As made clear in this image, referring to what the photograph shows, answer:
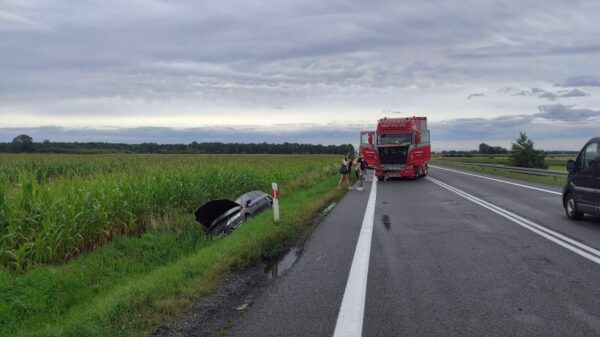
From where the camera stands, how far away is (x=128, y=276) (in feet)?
25.9

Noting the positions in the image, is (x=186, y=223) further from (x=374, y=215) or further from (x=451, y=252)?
A: (x=451, y=252)

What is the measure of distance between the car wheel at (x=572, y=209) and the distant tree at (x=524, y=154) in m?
83.8

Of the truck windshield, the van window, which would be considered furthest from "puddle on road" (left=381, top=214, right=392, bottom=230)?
the truck windshield

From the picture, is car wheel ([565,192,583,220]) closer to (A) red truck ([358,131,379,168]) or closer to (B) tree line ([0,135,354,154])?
(A) red truck ([358,131,379,168])

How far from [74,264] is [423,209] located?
9.52 meters

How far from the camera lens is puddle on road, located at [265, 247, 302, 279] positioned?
717 centimetres

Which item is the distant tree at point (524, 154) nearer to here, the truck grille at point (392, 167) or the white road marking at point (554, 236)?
the truck grille at point (392, 167)

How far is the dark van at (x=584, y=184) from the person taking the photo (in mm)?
10562

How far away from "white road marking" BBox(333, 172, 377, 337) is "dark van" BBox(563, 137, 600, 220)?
16.8 feet

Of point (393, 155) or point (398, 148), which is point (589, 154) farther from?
point (393, 155)

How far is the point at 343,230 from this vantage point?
1062 cm

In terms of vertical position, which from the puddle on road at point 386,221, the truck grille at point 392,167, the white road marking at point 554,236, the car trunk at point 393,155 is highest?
the car trunk at point 393,155

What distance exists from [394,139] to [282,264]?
22319 mm

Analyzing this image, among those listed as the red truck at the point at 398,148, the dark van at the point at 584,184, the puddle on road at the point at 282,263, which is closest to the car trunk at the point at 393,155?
the red truck at the point at 398,148
